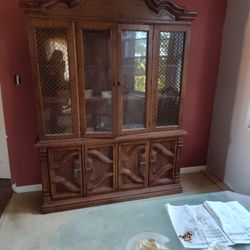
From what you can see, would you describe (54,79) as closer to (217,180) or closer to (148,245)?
(148,245)

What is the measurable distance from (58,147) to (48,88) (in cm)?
51

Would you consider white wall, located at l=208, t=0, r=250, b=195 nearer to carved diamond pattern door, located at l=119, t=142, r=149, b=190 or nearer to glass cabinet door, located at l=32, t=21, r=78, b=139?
carved diamond pattern door, located at l=119, t=142, r=149, b=190

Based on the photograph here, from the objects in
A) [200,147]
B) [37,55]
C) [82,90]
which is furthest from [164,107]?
[37,55]

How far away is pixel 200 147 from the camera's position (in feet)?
9.74

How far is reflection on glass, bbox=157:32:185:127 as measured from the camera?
2127 millimetres

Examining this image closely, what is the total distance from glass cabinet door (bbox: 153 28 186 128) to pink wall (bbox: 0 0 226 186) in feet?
1.58

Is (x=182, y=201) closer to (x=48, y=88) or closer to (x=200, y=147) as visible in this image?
(x=48, y=88)

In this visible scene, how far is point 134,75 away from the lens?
2152 mm

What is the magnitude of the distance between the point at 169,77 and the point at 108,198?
1292mm

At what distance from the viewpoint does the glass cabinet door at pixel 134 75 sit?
2020 mm

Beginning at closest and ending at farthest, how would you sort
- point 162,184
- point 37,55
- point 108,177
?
point 37,55, point 108,177, point 162,184

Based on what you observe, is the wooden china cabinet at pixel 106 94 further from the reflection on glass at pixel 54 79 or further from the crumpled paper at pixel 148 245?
the crumpled paper at pixel 148 245

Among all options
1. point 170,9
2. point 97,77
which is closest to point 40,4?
point 97,77

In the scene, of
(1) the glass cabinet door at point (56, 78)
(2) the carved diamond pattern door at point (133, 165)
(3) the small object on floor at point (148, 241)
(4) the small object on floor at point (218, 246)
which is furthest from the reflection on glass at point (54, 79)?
(4) the small object on floor at point (218, 246)
